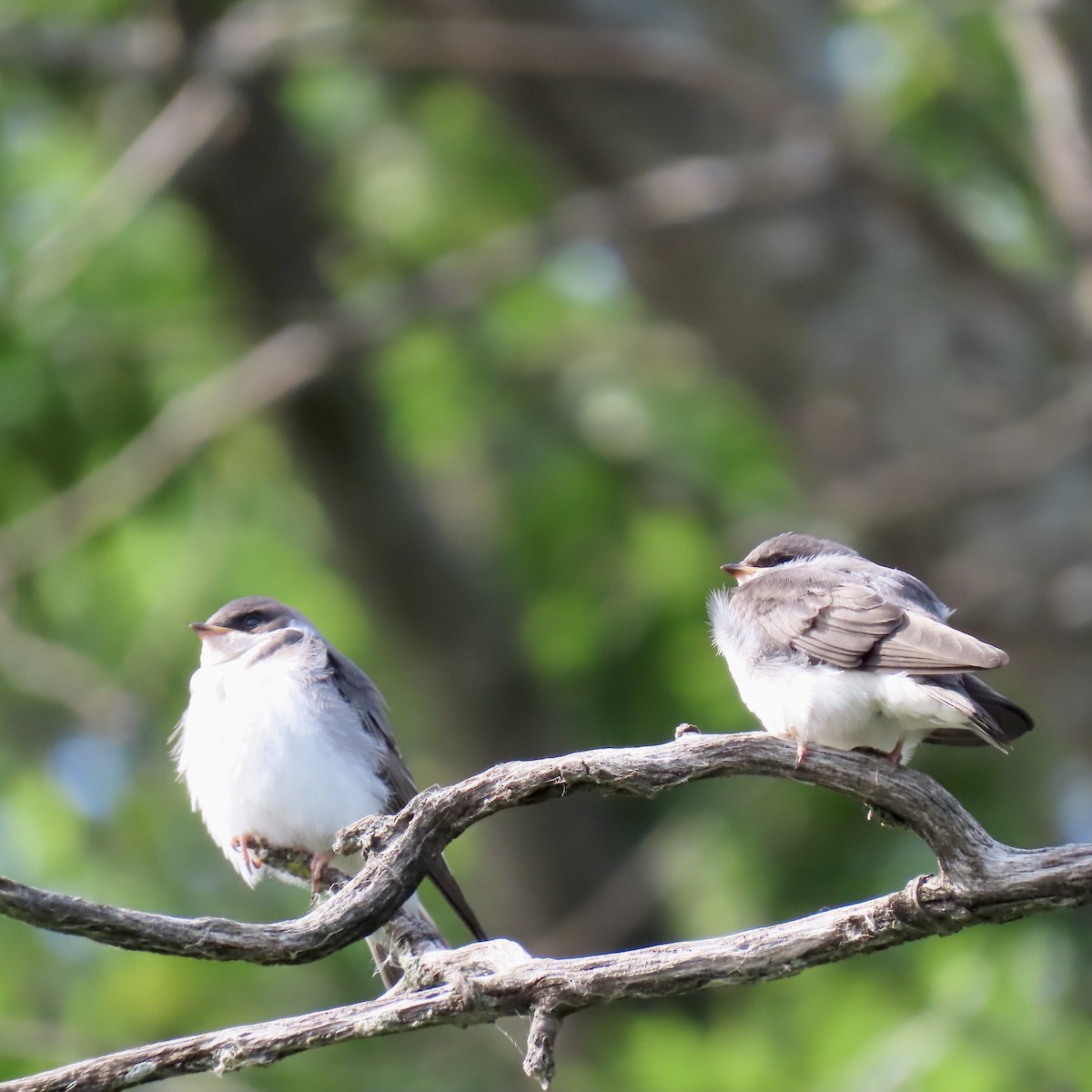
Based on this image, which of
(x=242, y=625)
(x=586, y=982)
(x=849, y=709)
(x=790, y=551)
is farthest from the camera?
(x=242, y=625)

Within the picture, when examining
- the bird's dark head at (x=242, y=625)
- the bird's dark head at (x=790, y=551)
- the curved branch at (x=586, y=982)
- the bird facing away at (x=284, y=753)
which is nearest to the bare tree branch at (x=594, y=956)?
the curved branch at (x=586, y=982)

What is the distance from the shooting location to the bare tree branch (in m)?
2.48

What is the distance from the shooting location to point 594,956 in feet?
8.44

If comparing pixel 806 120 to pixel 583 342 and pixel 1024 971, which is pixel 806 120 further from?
pixel 1024 971

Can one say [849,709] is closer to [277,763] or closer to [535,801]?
[535,801]

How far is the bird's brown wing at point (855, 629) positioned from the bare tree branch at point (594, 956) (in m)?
0.29

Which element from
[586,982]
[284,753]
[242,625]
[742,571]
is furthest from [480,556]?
[586,982]

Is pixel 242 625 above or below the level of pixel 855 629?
above

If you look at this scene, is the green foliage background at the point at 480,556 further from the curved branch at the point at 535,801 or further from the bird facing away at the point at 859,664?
the curved branch at the point at 535,801

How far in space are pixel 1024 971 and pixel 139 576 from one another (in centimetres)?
508

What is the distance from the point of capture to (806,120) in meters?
6.21

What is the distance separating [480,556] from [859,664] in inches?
319

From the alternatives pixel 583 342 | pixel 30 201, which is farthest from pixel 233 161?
pixel 583 342

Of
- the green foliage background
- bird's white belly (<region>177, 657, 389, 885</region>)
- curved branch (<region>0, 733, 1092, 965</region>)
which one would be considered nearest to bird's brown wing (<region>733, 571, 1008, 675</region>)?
curved branch (<region>0, 733, 1092, 965</region>)
